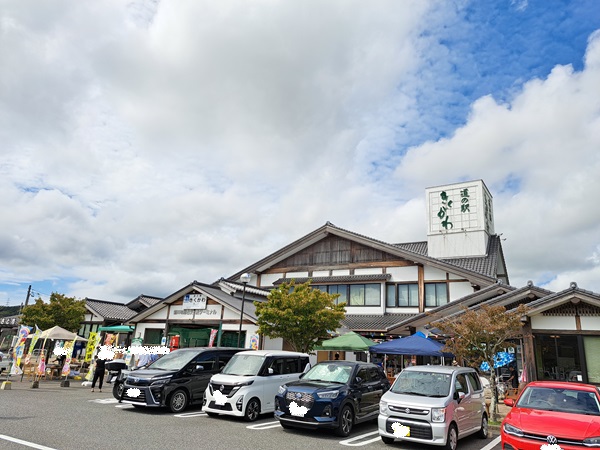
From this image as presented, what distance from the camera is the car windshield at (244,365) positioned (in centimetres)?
1120

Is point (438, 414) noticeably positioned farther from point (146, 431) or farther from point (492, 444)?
point (146, 431)

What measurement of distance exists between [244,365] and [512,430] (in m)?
6.77

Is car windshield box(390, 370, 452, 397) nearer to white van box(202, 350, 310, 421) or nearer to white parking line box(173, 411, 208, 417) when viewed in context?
white van box(202, 350, 310, 421)

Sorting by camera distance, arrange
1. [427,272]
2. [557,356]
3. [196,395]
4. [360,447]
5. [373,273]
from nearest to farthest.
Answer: [360,447] → [196,395] → [557,356] → [427,272] → [373,273]

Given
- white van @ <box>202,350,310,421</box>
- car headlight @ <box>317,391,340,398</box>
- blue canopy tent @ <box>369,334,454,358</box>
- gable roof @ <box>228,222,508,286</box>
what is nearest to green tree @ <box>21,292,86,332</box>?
gable roof @ <box>228,222,508,286</box>

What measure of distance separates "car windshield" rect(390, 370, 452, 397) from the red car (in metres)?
1.23

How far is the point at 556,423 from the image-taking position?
6.84 meters

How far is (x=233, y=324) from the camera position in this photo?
21.5 m

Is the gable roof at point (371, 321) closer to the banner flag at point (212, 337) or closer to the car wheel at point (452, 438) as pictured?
the banner flag at point (212, 337)

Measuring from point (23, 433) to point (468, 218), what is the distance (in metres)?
25.2

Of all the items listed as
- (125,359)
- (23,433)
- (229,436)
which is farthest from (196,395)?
(125,359)

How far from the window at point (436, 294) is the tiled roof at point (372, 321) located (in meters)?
1.35

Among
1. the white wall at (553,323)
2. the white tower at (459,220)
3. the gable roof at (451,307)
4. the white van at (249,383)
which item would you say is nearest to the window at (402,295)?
the gable roof at (451,307)

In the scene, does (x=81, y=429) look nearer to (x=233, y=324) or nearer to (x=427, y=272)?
(x=233, y=324)
